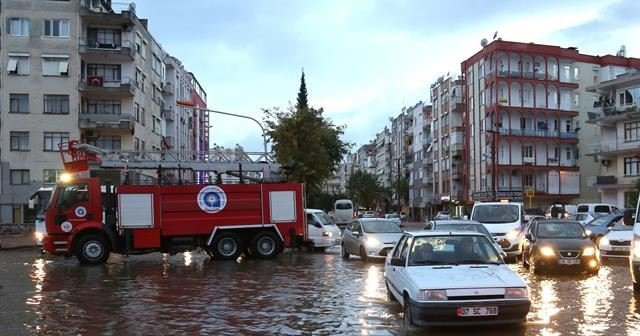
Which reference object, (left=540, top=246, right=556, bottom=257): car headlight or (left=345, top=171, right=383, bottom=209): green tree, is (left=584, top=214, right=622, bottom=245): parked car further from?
(left=345, top=171, right=383, bottom=209): green tree

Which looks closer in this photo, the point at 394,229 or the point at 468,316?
the point at 468,316

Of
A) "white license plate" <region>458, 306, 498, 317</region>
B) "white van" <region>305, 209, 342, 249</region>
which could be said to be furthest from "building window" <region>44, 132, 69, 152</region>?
"white license plate" <region>458, 306, 498, 317</region>

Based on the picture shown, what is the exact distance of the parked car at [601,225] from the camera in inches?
1058

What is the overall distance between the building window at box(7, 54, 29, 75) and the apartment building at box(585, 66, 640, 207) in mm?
48236

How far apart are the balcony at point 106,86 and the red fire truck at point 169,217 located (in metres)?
31.0

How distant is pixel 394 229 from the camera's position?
23062mm

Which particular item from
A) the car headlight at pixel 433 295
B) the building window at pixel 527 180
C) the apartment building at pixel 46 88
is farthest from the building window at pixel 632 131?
the car headlight at pixel 433 295

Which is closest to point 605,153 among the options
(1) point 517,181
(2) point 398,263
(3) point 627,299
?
(1) point 517,181

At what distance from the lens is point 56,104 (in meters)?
53.2

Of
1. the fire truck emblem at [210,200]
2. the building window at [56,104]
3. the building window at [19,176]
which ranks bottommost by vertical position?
the fire truck emblem at [210,200]

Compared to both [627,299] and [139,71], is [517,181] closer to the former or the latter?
[139,71]

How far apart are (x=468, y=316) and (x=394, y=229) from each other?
1410cm

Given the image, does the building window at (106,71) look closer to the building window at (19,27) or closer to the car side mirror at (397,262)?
the building window at (19,27)

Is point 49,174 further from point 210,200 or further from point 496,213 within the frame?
point 496,213
